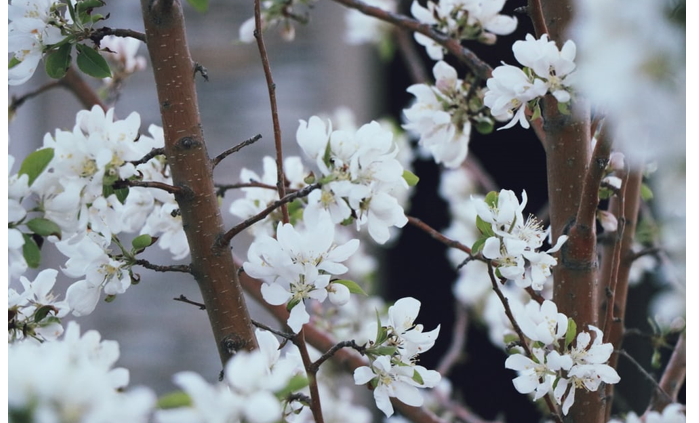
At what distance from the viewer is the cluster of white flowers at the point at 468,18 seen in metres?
0.76

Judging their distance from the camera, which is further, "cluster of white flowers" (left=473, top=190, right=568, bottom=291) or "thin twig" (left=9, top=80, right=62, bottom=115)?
"thin twig" (left=9, top=80, right=62, bottom=115)

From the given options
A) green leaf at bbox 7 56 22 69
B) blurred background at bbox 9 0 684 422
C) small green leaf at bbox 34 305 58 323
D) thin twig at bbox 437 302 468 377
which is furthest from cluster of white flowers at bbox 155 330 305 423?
blurred background at bbox 9 0 684 422

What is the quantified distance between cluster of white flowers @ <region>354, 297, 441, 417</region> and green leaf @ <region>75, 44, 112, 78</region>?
0.95ft

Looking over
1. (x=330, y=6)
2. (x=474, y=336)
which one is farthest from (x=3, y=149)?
(x=330, y=6)

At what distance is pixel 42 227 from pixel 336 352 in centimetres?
34

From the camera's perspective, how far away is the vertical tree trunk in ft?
1.72

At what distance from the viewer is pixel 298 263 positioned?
487mm

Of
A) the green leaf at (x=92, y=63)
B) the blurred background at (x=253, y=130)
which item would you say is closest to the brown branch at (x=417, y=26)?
the green leaf at (x=92, y=63)

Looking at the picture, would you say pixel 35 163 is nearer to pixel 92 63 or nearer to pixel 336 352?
pixel 92 63

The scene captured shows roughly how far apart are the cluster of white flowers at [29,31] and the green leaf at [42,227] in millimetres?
151

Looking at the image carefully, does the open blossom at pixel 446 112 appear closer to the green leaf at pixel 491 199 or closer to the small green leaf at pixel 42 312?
the green leaf at pixel 491 199

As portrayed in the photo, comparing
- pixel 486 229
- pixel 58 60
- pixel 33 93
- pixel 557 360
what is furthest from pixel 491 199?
pixel 33 93

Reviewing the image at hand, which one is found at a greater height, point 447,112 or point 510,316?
point 447,112

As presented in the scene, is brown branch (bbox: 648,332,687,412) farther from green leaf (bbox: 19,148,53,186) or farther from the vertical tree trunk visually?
Answer: green leaf (bbox: 19,148,53,186)
